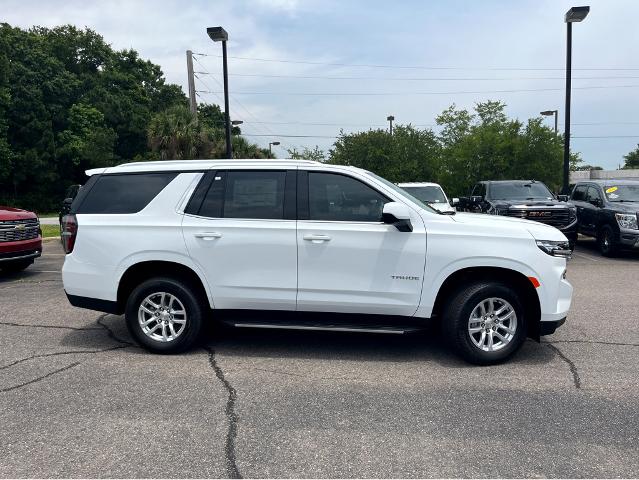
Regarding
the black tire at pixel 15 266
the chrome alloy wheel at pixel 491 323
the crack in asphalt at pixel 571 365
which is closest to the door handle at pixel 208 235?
the chrome alloy wheel at pixel 491 323

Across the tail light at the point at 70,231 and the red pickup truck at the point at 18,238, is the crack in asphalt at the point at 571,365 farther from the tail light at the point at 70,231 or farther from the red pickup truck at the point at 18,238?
the red pickup truck at the point at 18,238

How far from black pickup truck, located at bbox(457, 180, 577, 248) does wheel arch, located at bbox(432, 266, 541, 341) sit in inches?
286

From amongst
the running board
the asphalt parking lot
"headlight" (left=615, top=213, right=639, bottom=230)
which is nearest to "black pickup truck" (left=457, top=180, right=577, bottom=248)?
"headlight" (left=615, top=213, right=639, bottom=230)

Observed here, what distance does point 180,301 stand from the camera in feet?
17.3

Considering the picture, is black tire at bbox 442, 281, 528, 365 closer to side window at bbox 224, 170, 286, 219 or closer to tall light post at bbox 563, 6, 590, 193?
side window at bbox 224, 170, 286, 219

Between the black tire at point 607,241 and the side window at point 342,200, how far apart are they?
914 cm

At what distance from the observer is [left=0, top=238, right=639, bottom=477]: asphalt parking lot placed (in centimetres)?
327

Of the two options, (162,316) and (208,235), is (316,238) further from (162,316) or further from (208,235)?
(162,316)

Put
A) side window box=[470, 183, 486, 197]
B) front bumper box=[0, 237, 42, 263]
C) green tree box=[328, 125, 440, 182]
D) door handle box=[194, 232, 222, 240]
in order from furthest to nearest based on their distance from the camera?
green tree box=[328, 125, 440, 182] → side window box=[470, 183, 486, 197] → front bumper box=[0, 237, 42, 263] → door handle box=[194, 232, 222, 240]

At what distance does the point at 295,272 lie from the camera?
16.6 ft

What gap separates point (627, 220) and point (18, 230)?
40.8 ft

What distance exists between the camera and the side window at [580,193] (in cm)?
1421

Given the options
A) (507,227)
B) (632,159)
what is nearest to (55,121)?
(507,227)

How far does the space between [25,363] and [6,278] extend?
18.8 feet
